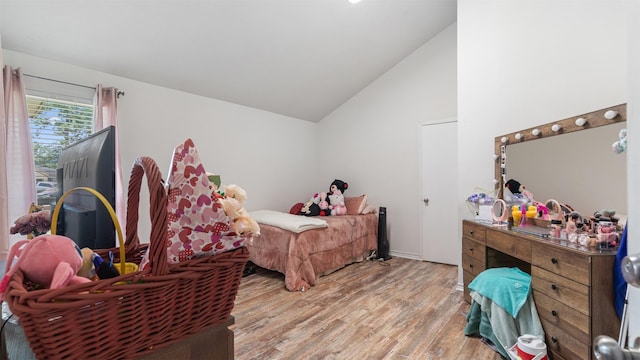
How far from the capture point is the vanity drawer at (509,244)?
1.78 metres

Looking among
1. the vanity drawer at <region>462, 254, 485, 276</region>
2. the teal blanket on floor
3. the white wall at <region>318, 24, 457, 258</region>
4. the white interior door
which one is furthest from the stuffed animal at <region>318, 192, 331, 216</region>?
the teal blanket on floor

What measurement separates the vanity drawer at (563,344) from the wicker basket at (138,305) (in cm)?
181

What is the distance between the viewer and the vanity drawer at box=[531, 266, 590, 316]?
1.37 meters

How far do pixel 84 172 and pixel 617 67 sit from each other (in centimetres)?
291

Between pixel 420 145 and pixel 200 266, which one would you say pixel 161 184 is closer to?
pixel 200 266

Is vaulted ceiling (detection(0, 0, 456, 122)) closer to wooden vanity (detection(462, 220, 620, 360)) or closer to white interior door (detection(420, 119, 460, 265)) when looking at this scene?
white interior door (detection(420, 119, 460, 265))

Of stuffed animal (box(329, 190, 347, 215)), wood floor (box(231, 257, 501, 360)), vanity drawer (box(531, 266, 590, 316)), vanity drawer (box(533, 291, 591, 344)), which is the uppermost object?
stuffed animal (box(329, 190, 347, 215))

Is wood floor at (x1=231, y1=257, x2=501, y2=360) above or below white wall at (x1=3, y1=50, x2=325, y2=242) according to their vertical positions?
below

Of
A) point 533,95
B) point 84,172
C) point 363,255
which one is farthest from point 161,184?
point 363,255

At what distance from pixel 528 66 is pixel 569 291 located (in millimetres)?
1790

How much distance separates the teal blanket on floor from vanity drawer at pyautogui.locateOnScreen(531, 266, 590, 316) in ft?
0.24

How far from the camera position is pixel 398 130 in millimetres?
4020

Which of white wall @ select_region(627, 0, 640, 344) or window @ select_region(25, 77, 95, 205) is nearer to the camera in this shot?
white wall @ select_region(627, 0, 640, 344)

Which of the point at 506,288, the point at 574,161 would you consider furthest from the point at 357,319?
the point at 574,161
